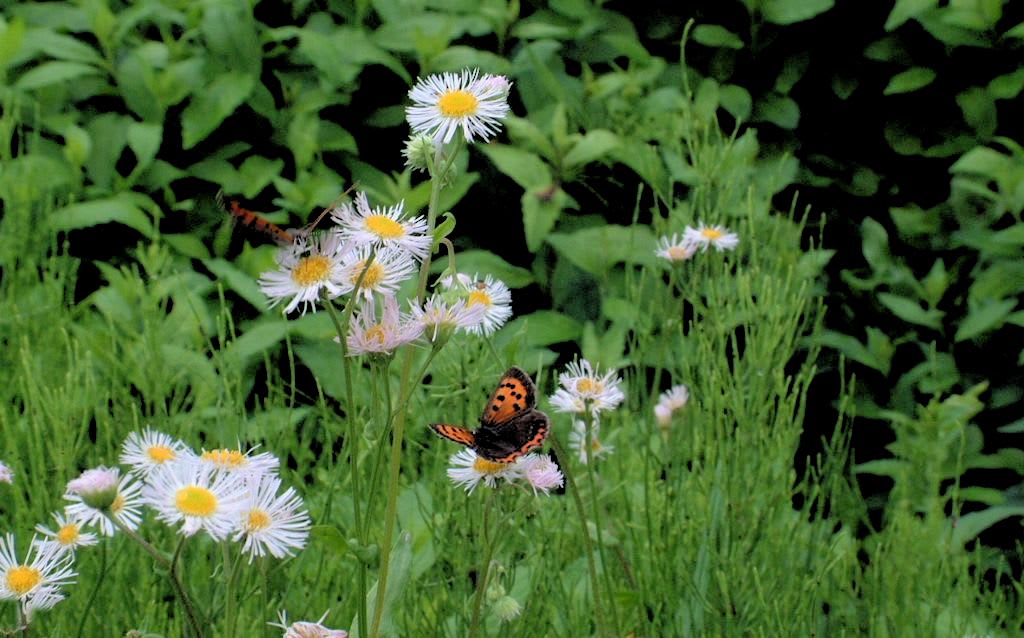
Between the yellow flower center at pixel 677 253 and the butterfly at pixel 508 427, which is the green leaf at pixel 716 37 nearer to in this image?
the yellow flower center at pixel 677 253

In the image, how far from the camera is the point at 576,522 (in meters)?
1.48

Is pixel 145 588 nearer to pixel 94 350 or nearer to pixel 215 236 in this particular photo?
pixel 94 350

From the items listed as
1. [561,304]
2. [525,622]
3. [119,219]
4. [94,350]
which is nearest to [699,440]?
[525,622]

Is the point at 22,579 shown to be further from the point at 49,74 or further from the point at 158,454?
the point at 49,74

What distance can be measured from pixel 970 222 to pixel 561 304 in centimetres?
85

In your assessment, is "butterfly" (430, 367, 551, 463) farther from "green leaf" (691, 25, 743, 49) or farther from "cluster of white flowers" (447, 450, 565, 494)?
"green leaf" (691, 25, 743, 49)

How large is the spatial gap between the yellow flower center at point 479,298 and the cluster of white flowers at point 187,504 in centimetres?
15

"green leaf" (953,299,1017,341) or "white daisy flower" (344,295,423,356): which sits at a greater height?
"green leaf" (953,299,1017,341)

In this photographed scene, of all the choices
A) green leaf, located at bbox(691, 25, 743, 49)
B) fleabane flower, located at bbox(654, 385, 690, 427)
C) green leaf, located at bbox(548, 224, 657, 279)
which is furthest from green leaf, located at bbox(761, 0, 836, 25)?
fleabane flower, located at bbox(654, 385, 690, 427)

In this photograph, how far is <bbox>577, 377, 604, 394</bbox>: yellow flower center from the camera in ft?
3.11

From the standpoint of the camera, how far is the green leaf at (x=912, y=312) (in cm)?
232

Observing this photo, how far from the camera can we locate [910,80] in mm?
2484

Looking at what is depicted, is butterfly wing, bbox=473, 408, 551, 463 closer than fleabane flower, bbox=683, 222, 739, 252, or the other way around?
butterfly wing, bbox=473, 408, 551, 463

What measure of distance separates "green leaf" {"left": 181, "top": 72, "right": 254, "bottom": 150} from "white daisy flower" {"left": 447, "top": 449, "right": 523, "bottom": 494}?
1718 millimetres
